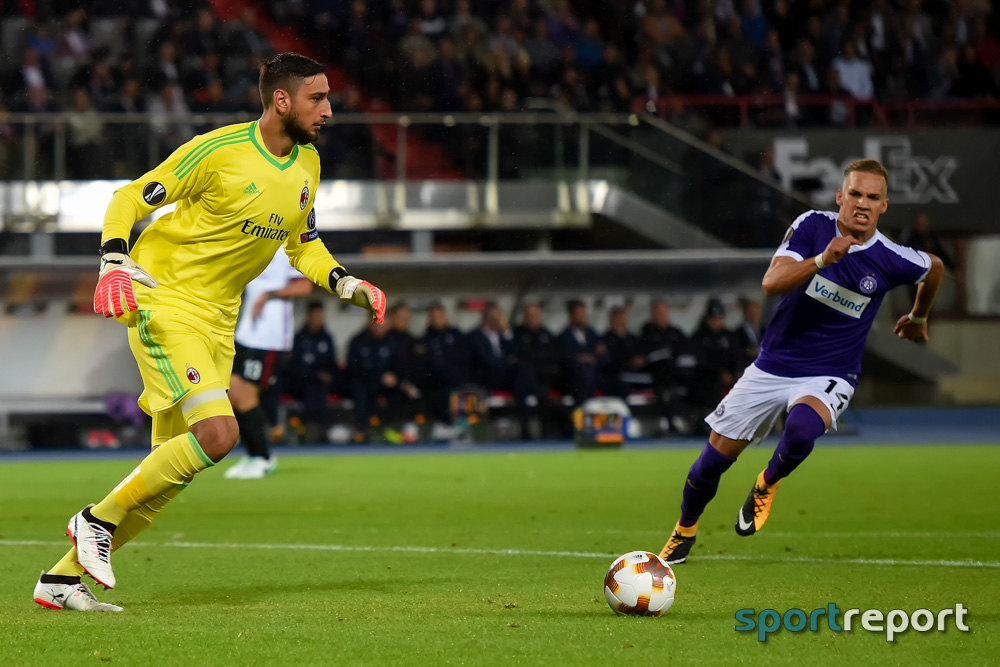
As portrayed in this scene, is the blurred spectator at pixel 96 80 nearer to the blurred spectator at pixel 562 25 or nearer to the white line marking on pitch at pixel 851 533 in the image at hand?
the blurred spectator at pixel 562 25

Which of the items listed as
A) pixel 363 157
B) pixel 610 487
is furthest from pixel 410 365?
pixel 610 487

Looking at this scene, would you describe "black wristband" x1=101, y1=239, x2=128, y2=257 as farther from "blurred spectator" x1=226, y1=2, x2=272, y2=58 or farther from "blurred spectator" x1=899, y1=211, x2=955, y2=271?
"blurred spectator" x1=899, y1=211, x2=955, y2=271

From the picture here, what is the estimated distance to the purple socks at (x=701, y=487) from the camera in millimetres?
6754

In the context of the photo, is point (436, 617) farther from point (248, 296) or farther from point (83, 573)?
point (248, 296)

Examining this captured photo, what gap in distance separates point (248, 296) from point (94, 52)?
27.8ft

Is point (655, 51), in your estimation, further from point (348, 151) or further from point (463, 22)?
point (348, 151)

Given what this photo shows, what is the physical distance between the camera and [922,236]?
63.6 feet

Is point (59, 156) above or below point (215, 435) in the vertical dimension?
above

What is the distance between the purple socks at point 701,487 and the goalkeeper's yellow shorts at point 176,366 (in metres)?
2.50

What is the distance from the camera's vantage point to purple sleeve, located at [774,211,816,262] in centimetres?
665

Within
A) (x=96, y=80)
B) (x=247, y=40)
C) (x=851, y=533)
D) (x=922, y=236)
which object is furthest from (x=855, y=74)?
(x=851, y=533)

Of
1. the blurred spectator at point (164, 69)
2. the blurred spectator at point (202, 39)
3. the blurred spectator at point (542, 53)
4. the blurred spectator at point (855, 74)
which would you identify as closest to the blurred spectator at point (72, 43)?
the blurred spectator at point (164, 69)

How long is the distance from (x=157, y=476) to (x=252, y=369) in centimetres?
613

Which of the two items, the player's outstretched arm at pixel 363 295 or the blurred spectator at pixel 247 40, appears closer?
the player's outstretched arm at pixel 363 295
